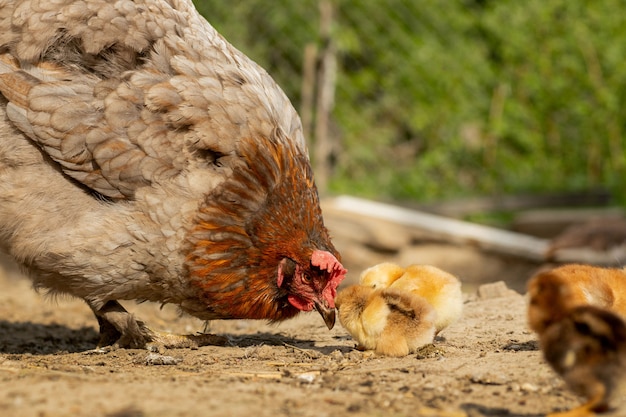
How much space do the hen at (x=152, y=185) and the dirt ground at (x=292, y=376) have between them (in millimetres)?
341

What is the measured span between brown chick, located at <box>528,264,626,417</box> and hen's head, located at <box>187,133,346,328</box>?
1.47 m

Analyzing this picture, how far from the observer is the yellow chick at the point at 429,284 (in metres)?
4.23

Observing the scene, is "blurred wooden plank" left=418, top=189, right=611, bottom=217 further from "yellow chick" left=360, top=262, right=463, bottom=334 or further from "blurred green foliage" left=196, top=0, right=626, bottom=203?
"yellow chick" left=360, top=262, right=463, bottom=334

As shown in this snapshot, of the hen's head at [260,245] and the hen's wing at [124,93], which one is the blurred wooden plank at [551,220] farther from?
the hen's head at [260,245]

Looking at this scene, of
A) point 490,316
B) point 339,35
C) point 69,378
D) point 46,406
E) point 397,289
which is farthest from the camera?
point 339,35

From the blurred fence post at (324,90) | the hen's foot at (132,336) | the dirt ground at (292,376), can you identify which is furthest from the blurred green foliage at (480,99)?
the hen's foot at (132,336)

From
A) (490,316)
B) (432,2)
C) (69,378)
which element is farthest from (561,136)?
(69,378)

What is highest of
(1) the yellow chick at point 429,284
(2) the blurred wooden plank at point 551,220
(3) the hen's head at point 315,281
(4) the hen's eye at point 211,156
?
(2) the blurred wooden plank at point 551,220

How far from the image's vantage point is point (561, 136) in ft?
34.8

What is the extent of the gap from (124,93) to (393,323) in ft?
6.06

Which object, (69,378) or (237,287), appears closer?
(69,378)

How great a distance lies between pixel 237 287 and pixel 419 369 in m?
1.09

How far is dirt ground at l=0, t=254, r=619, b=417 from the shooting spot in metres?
2.97

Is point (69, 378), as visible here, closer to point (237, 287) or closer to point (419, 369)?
point (237, 287)
